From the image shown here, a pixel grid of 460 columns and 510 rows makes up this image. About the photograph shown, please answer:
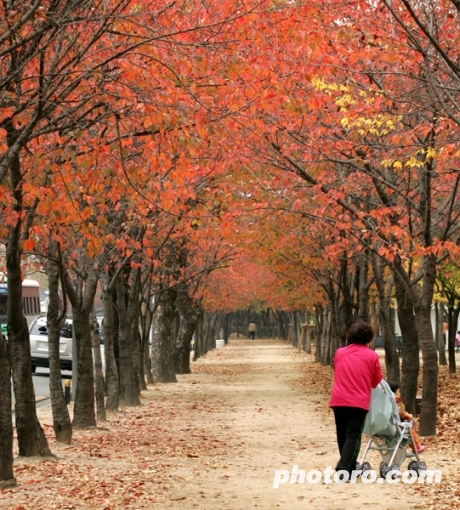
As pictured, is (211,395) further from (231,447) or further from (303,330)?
(303,330)

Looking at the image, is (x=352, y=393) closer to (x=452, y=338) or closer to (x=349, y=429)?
(x=349, y=429)

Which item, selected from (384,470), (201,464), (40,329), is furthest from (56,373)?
(40,329)

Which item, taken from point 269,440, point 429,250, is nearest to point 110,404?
point 269,440

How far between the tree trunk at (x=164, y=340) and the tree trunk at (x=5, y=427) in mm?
21972

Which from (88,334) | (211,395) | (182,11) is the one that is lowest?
(211,395)

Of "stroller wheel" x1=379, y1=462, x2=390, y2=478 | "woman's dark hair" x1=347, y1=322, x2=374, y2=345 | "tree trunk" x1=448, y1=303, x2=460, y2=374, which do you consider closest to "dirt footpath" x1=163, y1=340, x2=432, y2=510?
"stroller wheel" x1=379, y1=462, x2=390, y2=478

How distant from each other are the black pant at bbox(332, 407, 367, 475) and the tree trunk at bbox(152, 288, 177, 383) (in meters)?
23.0

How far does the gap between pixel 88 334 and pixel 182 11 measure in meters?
6.90

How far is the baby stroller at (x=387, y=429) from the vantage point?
32.6 feet

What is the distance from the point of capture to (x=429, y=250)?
1374 centimetres

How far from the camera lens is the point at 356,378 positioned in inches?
375

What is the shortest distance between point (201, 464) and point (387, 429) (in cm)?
323

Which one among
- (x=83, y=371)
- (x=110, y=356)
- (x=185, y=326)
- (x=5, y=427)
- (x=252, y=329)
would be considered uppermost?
(x=185, y=326)

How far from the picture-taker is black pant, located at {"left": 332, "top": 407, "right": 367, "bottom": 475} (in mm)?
9477
